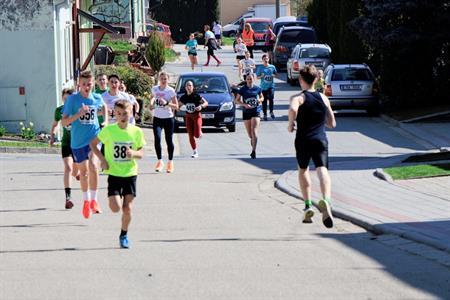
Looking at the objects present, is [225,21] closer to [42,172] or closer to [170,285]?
[42,172]

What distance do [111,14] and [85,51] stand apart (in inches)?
717

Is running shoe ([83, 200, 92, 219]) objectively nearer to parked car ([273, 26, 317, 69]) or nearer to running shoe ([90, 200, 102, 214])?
running shoe ([90, 200, 102, 214])

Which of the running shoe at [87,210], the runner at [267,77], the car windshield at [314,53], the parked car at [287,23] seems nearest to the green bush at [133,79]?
the runner at [267,77]

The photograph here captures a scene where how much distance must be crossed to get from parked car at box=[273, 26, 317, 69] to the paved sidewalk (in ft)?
103

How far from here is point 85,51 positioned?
39.3 m

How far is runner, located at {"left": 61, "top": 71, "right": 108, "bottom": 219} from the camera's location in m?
14.7

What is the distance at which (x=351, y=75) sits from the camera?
37.6 metres

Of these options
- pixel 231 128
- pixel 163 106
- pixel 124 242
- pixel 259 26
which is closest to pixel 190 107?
pixel 163 106

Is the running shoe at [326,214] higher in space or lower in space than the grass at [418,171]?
higher

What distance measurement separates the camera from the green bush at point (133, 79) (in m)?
37.3

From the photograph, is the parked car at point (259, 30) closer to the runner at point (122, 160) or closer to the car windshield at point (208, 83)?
the car windshield at point (208, 83)

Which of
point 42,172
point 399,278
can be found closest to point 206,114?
point 42,172

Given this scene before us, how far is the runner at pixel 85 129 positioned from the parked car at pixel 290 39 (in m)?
38.0

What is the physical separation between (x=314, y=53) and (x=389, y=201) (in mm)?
30635
